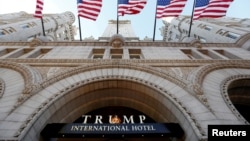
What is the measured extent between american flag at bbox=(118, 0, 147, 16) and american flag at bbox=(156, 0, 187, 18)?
157cm

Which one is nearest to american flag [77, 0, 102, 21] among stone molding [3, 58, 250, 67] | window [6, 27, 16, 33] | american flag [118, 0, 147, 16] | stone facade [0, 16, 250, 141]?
american flag [118, 0, 147, 16]

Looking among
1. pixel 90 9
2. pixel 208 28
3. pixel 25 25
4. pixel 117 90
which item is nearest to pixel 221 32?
pixel 208 28

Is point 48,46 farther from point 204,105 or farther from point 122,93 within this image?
point 204,105

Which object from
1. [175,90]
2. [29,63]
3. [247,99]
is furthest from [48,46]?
[247,99]

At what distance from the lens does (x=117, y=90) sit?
12.6 meters

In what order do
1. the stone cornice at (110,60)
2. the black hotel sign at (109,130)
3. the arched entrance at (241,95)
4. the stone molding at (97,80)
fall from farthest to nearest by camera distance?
the stone cornice at (110,60), the arched entrance at (241,95), the black hotel sign at (109,130), the stone molding at (97,80)

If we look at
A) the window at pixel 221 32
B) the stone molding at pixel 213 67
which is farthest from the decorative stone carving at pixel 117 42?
the window at pixel 221 32

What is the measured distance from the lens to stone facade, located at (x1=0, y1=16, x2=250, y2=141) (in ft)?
31.0

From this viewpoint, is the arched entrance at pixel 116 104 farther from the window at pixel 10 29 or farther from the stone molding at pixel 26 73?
the window at pixel 10 29

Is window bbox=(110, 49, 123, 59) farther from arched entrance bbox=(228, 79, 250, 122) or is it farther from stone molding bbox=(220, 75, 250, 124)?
arched entrance bbox=(228, 79, 250, 122)

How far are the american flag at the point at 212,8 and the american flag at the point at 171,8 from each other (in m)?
1.64

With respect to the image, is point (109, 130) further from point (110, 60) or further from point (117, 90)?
point (110, 60)

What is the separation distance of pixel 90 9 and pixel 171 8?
6558 mm

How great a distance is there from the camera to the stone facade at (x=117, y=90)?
9438 millimetres
